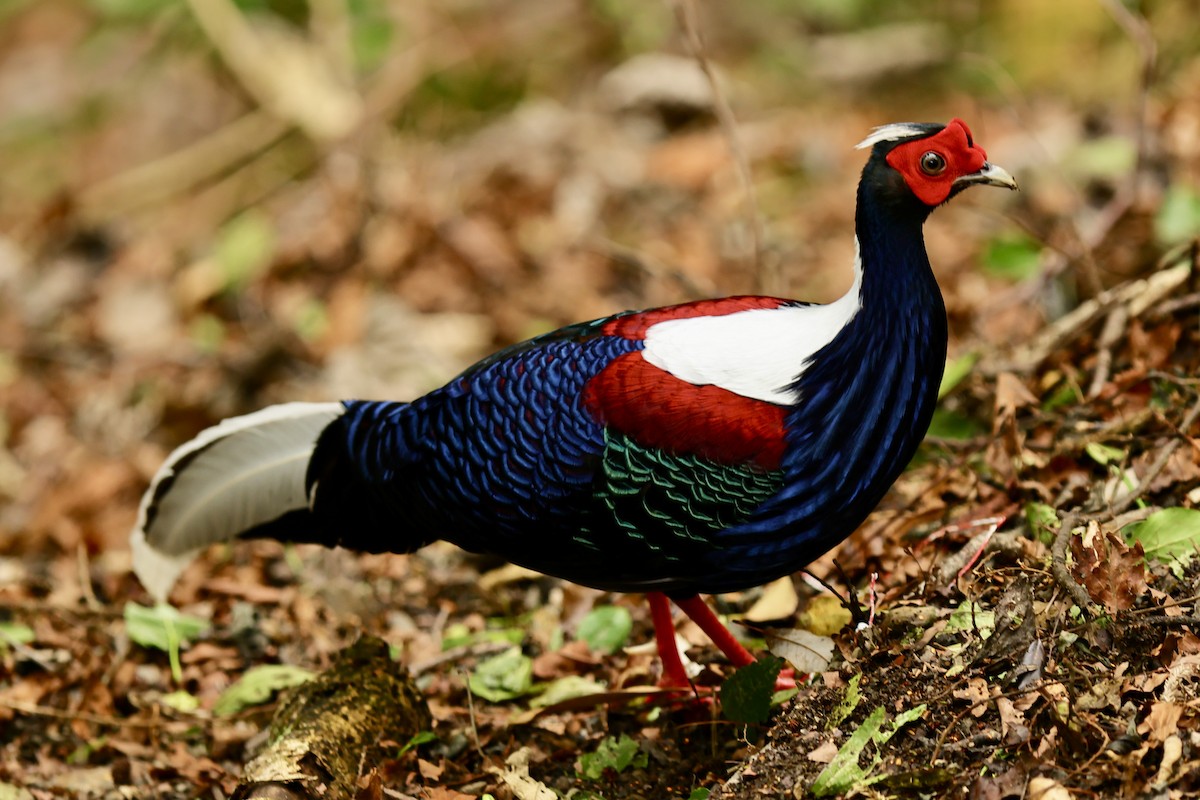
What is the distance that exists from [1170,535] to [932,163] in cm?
119

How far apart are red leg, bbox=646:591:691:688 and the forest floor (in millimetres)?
98

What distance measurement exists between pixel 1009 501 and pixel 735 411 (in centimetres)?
123

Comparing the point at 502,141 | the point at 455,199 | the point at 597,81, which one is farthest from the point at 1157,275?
the point at 597,81

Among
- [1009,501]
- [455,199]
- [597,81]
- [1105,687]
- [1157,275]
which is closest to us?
[1105,687]

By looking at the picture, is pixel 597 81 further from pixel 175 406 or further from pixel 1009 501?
pixel 1009 501

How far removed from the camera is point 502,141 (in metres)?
8.50

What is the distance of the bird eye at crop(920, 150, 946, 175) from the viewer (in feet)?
10.2

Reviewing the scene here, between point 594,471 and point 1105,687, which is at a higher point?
point 594,471

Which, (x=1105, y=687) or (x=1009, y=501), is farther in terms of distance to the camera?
(x=1009, y=501)

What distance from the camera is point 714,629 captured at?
3.56 metres

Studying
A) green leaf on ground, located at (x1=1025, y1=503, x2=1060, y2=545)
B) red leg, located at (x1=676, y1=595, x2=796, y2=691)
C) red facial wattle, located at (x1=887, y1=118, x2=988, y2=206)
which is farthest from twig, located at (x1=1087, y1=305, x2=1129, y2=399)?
red leg, located at (x1=676, y1=595, x2=796, y2=691)

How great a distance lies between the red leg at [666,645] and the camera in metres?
3.66

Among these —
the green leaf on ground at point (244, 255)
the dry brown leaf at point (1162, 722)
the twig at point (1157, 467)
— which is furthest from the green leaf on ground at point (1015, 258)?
the green leaf on ground at point (244, 255)

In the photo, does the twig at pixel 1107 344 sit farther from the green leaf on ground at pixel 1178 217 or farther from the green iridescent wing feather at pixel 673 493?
the green iridescent wing feather at pixel 673 493
